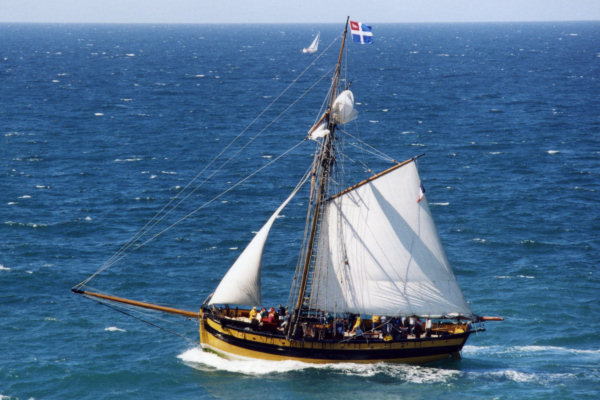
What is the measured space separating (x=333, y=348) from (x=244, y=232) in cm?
2935

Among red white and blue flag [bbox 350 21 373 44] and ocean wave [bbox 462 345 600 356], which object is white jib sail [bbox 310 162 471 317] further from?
red white and blue flag [bbox 350 21 373 44]

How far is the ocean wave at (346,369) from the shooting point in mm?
53281

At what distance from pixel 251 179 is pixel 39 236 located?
29.9m

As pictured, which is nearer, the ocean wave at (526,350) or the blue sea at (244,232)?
the blue sea at (244,232)

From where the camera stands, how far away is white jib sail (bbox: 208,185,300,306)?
180 feet

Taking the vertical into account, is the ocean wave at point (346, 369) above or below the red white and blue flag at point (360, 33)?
below

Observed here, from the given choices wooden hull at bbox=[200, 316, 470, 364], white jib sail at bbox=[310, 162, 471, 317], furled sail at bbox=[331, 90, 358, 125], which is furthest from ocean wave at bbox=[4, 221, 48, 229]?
furled sail at bbox=[331, 90, 358, 125]

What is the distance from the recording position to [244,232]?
268ft

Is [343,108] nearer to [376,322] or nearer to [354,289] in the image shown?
[354,289]

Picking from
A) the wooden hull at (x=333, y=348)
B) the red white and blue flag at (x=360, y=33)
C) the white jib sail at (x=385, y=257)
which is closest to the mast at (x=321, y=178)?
the white jib sail at (x=385, y=257)

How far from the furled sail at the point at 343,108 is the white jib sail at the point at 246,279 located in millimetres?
5654

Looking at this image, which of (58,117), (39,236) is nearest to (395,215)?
(39,236)

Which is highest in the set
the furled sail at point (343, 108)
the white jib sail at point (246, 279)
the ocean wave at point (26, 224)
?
the furled sail at point (343, 108)

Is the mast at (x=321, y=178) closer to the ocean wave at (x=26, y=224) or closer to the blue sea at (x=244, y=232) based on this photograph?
the blue sea at (x=244, y=232)
